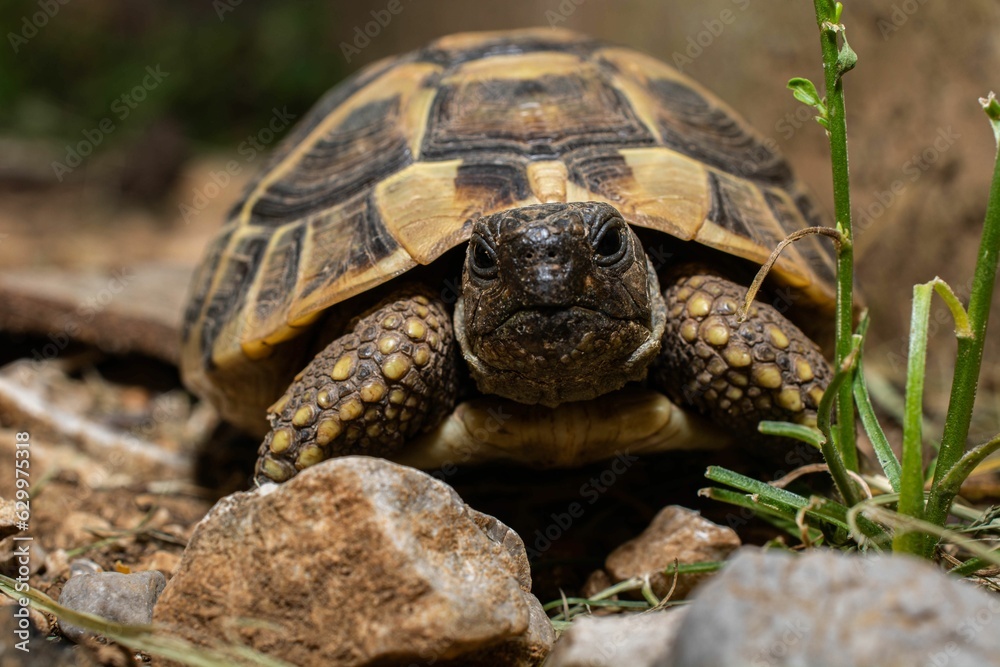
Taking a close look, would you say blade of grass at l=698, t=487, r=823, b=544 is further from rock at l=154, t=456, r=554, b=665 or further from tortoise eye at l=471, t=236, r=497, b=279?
tortoise eye at l=471, t=236, r=497, b=279

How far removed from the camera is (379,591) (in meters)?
1.66

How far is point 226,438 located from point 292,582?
2.52 meters

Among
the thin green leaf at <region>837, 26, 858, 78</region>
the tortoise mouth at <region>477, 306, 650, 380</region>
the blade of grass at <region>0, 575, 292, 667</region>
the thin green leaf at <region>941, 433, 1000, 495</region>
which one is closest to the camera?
the blade of grass at <region>0, 575, 292, 667</region>

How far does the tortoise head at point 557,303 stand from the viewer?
218 cm

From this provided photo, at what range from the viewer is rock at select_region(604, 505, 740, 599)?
232 cm

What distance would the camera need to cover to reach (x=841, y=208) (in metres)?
2.17

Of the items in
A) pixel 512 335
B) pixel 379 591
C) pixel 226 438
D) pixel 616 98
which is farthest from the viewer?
pixel 226 438

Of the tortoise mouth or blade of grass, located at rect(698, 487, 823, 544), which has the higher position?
the tortoise mouth

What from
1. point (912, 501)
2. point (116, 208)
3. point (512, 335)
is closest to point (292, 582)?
point (512, 335)

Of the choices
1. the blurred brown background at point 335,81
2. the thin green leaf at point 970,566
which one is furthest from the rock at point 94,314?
the thin green leaf at point 970,566

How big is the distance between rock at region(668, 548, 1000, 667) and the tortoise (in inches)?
42.1

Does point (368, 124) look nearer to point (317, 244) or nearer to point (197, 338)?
point (317, 244)

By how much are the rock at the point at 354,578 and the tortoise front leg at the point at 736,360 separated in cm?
101

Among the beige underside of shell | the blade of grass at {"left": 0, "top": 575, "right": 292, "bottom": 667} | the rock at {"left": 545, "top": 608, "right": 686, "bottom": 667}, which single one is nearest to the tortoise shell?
the beige underside of shell
